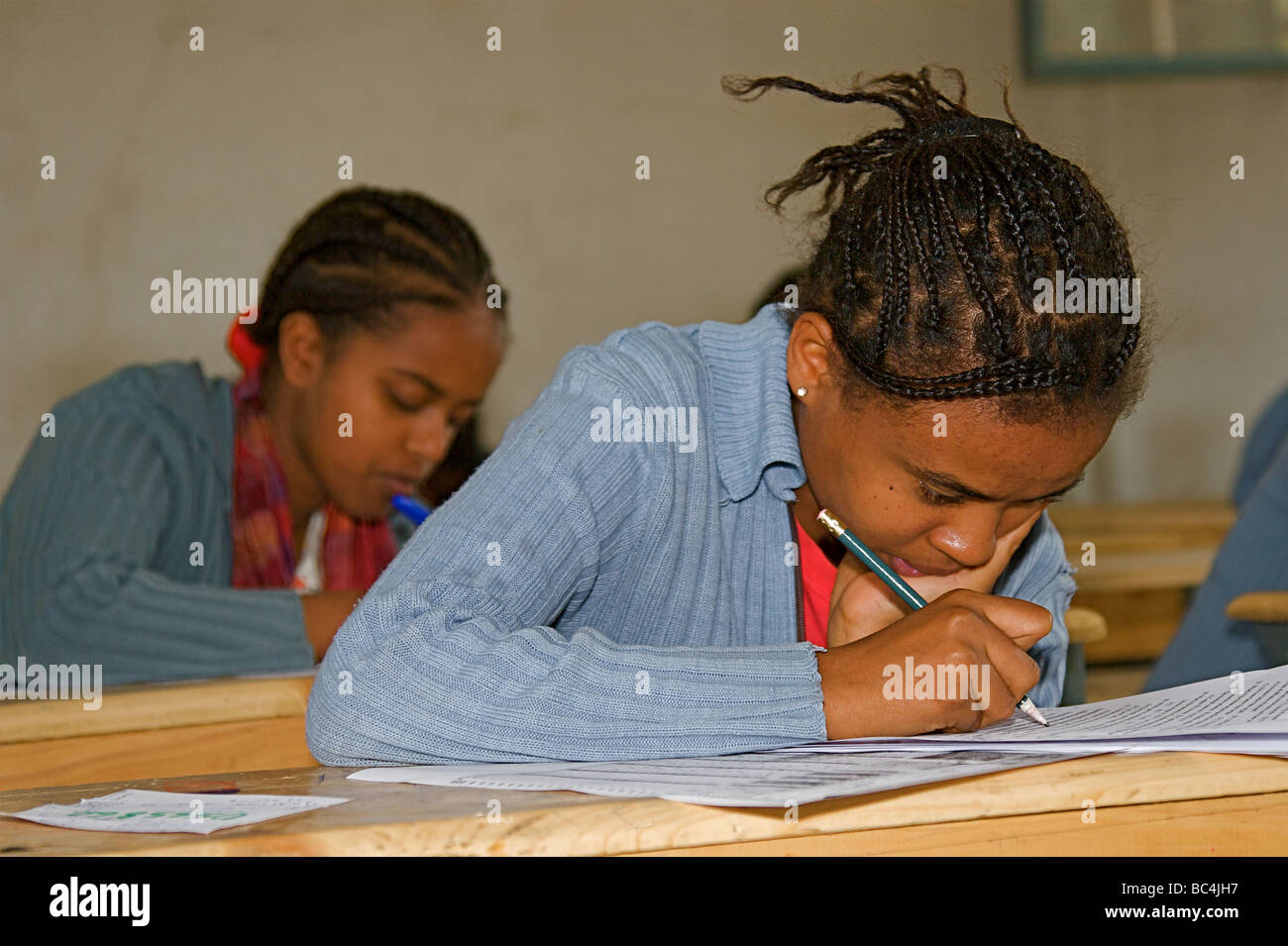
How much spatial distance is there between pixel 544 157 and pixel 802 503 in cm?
246

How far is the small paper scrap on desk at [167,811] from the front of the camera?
2.22 feet

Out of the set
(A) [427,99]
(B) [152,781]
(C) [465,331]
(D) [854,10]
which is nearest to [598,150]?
(A) [427,99]

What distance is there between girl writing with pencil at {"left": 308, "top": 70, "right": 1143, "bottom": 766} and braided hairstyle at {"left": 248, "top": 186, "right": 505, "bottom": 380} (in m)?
0.81

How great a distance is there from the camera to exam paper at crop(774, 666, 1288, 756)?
0.79m

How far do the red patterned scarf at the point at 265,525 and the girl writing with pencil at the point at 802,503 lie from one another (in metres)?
0.94

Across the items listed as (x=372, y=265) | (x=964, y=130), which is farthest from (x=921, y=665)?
(x=372, y=265)

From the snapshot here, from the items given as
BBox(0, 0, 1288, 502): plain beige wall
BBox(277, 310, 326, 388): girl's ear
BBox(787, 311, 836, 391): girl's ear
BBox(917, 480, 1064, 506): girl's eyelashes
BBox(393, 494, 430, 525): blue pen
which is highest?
BBox(0, 0, 1288, 502): plain beige wall

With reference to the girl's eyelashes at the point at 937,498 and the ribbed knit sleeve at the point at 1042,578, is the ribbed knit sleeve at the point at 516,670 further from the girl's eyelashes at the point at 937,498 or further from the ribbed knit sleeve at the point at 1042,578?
Answer: the ribbed knit sleeve at the point at 1042,578

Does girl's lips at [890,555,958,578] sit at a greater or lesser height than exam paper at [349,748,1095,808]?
greater

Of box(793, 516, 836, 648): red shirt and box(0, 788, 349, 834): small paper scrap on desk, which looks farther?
box(793, 516, 836, 648): red shirt

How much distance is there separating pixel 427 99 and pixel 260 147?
446 millimetres

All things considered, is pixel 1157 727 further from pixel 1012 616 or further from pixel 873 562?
pixel 873 562

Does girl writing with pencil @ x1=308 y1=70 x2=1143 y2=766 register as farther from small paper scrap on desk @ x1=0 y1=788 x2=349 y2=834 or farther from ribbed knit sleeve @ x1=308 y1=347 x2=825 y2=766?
small paper scrap on desk @ x1=0 y1=788 x2=349 y2=834

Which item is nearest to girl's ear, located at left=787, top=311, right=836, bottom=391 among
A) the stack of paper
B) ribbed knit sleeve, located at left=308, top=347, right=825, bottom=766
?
ribbed knit sleeve, located at left=308, top=347, right=825, bottom=766
